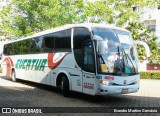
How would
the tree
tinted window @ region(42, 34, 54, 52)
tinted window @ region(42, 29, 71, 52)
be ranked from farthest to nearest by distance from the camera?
1. the tree
2. tinted window @ region(42, 34, 54, 52)
3. tinted window @ region(42, 29, 71, 52)

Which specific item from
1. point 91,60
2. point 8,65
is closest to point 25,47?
point 8,65

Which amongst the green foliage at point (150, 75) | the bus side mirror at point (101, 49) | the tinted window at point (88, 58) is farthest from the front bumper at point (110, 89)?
the green foliage at point (150, 75)

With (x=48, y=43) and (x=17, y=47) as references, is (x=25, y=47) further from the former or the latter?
(x=48, y=43)

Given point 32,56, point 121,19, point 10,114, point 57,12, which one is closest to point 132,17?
point 121,19

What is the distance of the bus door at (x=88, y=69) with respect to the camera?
11.5 metres

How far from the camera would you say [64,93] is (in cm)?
1344

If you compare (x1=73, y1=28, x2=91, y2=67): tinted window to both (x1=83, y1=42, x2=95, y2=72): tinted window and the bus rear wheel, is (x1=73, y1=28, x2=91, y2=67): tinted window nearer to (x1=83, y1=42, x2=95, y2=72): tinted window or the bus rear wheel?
(x1=83, y1=42, x2=95, y2=72): tinted window

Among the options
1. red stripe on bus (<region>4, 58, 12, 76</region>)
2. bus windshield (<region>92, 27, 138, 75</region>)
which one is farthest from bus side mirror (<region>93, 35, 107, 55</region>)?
red stripe on bus (<region>4, 58, 12, 76</region>)

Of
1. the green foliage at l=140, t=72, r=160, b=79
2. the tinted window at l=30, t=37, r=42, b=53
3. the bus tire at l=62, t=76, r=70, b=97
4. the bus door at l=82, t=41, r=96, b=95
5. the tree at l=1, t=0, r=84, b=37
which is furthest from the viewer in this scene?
the tree at l=1, t=0, r=84, b=37

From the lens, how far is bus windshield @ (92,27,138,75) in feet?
37.2

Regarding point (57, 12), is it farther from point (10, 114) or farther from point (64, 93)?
point (10, 114)

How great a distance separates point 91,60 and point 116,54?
100 cm

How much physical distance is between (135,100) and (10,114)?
231 inches

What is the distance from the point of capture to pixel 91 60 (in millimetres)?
11602
